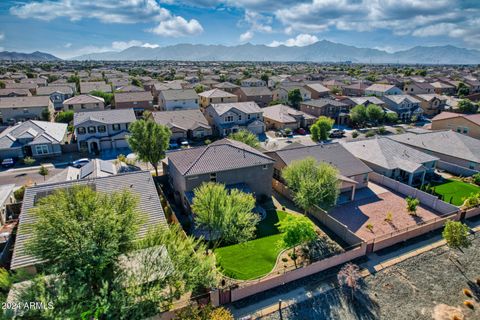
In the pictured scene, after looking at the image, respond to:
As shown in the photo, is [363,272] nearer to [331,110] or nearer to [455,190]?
[455,190]

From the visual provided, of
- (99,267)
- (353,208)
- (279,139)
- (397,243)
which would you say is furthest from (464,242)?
(279,139)

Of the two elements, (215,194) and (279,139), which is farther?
(279,139)

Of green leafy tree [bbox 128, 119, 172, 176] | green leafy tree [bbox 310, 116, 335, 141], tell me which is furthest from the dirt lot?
green leafy tree [bbox 310, 116, 335, 141]

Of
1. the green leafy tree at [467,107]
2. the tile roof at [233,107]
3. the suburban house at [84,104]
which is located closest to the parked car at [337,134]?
the tile roof at [233,107]

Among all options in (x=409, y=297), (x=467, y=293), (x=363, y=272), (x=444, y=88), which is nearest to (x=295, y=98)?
(x=363, y=272)

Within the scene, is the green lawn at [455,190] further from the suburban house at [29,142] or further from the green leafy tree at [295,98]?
the suburban house at [29,142]

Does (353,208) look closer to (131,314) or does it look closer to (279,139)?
(131,314)
